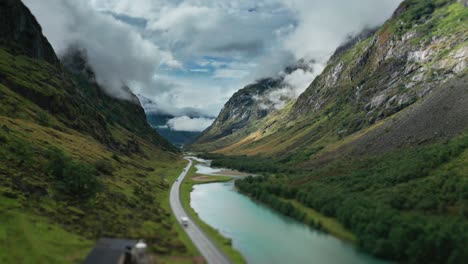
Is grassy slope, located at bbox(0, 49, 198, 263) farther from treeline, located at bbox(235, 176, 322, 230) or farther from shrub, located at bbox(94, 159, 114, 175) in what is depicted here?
treeline, located at bbox(235, 176, 322, 230)

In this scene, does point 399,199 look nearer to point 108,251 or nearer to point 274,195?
point 274,195

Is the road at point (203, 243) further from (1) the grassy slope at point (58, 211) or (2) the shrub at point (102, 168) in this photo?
(2) the shrub at point (102, 168)

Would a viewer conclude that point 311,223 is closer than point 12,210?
No

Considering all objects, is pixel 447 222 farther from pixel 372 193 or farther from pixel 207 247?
pixel 207 247

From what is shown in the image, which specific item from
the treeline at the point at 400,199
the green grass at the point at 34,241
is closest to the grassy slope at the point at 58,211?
the green grass at the point at 34,241

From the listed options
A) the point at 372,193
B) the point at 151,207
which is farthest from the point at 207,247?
the point at 372,193
